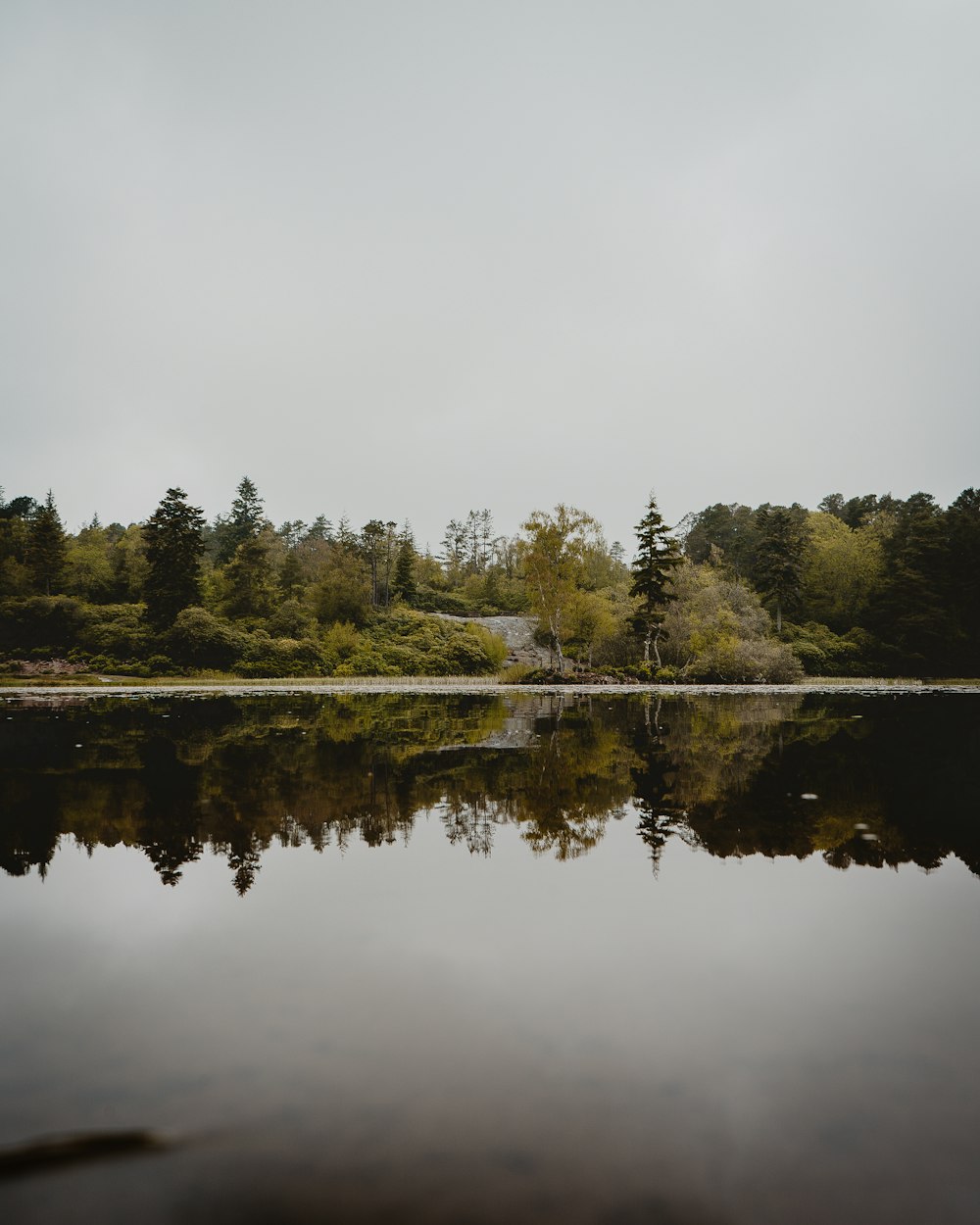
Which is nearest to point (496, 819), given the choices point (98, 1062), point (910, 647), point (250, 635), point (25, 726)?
point (98, 1062)

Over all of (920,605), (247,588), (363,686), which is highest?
(247,588)

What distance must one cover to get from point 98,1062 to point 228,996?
0.63 meters

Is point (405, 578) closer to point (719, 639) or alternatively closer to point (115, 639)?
point (115, 639)

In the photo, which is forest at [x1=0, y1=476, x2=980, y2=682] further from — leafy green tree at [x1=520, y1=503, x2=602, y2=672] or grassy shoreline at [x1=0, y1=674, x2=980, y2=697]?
grassy shoreline at [x1=0, y1=674, x2=980, y2=697]

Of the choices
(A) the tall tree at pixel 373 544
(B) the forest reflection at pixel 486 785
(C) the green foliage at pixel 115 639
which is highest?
(A) the tall tree at pixel 373 544

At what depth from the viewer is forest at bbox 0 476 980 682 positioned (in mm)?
36875

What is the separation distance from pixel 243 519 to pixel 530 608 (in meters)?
43.3

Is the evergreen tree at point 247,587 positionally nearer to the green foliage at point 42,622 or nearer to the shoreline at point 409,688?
the green foliage at point 42,622

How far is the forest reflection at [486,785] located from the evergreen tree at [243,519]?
54150mm

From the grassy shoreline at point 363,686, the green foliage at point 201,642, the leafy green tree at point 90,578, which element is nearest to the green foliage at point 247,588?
the green foliage at point 201,642

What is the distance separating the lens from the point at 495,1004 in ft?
10.9

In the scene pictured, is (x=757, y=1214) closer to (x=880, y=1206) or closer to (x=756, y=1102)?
(x=880, y=1206)

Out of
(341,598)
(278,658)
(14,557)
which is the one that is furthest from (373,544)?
(14,557)

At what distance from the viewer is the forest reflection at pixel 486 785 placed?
627cm
